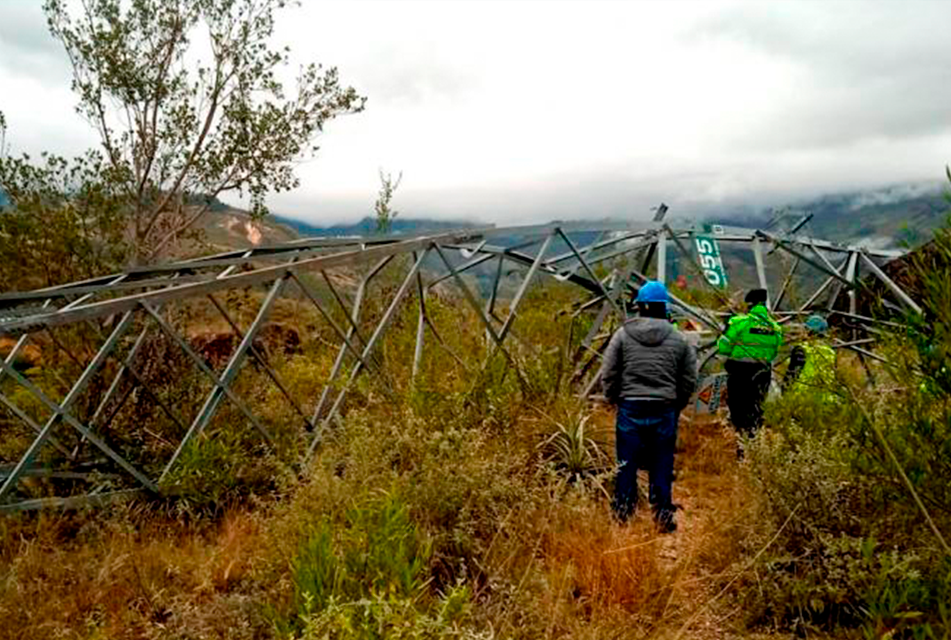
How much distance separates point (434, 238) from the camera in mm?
8242

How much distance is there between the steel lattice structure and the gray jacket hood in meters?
1.01

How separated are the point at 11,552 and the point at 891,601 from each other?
6.15 m

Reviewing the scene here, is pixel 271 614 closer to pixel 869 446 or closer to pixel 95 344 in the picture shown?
pixel 869 446

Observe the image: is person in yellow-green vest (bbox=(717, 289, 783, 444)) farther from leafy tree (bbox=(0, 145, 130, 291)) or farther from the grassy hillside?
leafy tree (bbox=(0, 145, 130, 291))

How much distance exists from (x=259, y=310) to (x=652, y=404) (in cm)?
454

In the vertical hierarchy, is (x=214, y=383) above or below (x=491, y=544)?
above

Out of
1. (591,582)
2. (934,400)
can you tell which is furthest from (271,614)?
(934,400)

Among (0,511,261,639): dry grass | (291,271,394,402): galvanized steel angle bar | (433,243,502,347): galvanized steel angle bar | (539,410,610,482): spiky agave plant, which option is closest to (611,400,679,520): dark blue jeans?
(539,410,610,482): spiky agave plant

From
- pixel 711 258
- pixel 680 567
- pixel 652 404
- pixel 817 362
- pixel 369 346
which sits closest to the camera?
pixel 817 362

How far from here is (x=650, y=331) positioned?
669cm

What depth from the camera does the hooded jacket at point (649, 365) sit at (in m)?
6.56

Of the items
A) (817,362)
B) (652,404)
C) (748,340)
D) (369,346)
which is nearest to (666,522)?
(652,404)

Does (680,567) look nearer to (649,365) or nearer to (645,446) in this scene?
(645,446)

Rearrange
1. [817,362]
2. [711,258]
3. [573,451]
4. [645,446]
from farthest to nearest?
[711,258] → [573,451] → [645,446] → [817,362]
